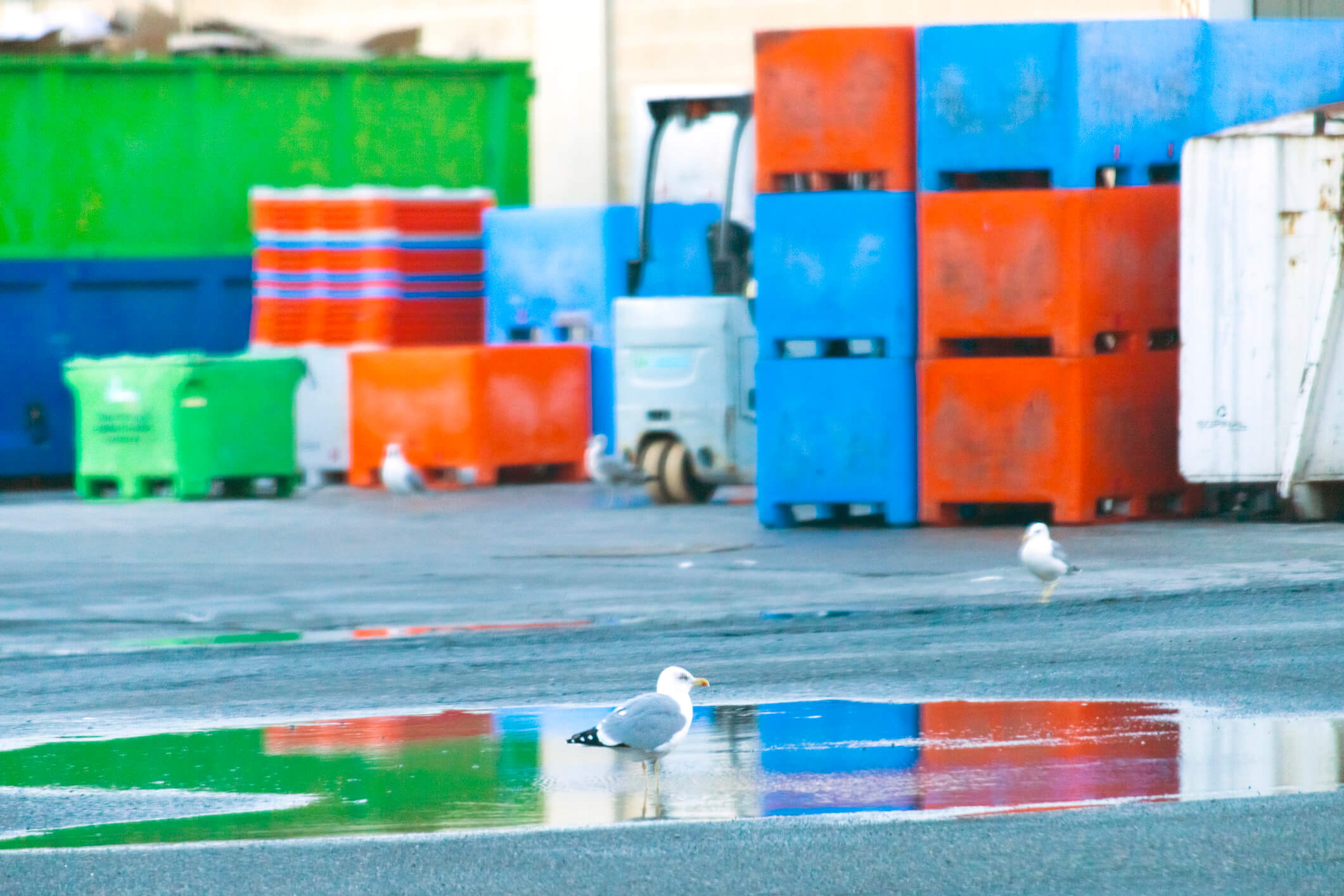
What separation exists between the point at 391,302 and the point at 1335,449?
8.32m

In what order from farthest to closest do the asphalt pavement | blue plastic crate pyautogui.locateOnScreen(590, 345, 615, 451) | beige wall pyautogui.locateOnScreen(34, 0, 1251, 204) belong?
beige wall pyautogui.locateOnScreen(34, 0, 1251, 204) → blue plastic crate pyautogui.locateOnScreen(590, 345, 615, 451) → the asphalt pavement

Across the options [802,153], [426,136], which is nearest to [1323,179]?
[802,153]

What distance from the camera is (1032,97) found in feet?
40.6

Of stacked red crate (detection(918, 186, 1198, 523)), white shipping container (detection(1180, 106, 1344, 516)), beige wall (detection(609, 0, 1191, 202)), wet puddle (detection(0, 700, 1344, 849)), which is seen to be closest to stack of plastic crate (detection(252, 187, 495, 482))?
beige wall (detection(609, 0, 1191, 202))

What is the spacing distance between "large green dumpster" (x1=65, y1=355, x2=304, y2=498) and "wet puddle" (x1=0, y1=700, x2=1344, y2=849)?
30.1ft

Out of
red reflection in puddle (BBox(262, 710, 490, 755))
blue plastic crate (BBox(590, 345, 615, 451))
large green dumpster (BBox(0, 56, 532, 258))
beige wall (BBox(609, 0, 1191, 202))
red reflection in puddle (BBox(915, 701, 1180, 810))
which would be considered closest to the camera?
red reflection in puddle (BBox(915, 701, 1180, 810))

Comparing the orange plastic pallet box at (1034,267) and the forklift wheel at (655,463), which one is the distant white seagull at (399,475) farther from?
the orange plastic pallet box at (1034,267)

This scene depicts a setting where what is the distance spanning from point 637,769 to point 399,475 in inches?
371

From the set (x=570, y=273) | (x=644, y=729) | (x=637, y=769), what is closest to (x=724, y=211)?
(x=570, y=273)

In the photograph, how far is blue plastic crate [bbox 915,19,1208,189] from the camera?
12.3 m

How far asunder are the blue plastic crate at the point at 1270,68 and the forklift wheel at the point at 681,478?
13.8ft

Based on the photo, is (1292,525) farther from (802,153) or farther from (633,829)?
(633,829)

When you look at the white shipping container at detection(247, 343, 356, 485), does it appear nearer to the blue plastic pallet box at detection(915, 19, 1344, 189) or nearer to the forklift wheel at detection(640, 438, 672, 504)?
the forklift wheel at detection(640, 438, 672, 504)

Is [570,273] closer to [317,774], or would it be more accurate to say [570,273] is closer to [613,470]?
[613,470]
